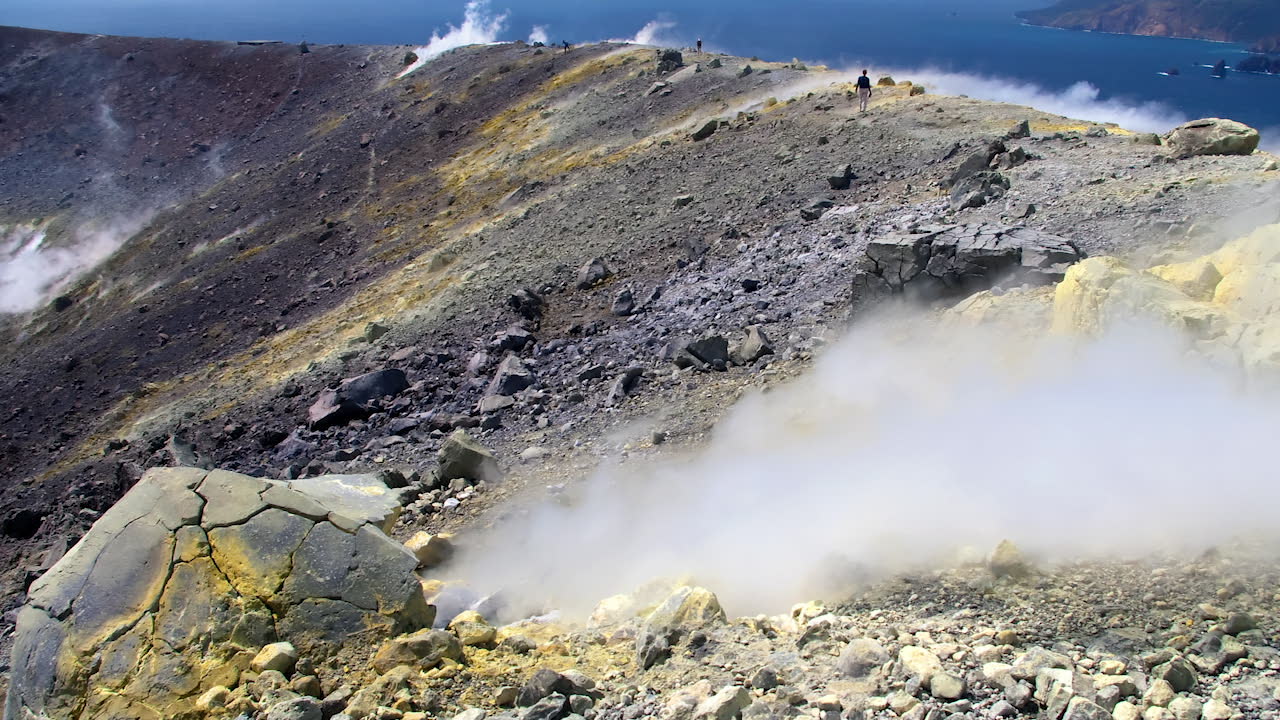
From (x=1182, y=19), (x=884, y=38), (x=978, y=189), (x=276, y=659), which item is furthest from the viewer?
(x=884, y=38)

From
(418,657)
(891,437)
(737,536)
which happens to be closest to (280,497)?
(418,657)

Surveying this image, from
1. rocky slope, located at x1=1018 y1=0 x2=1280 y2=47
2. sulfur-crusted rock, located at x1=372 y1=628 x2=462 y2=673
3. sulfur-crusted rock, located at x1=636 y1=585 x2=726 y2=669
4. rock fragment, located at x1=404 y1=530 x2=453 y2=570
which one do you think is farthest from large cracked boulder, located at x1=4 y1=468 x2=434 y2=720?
rocky slope, located at x1=1018 y1=0 x2=1280 y2=47

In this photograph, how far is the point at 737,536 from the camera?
769 cm

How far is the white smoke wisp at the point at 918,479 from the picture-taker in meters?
5.99

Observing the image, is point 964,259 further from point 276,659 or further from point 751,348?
point 276,659

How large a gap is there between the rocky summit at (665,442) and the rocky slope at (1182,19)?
3573 inches

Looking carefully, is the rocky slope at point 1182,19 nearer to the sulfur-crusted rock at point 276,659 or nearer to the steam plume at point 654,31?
the steam plume at point 654,31

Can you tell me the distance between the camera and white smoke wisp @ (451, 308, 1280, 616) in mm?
5992

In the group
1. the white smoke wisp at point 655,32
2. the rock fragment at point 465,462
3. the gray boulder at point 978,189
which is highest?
the white smoke wisp at point 655,32

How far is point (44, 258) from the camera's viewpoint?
32219 mm

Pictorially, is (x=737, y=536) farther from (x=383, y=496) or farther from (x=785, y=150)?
(x=785, y=150)

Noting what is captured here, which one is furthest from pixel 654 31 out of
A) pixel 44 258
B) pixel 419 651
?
pixel 419 651

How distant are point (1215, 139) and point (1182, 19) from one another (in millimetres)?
116165

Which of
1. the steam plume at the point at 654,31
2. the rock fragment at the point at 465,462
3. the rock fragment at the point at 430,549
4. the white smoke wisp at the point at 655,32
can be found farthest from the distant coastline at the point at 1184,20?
the rock fragment at the point at 430,549
